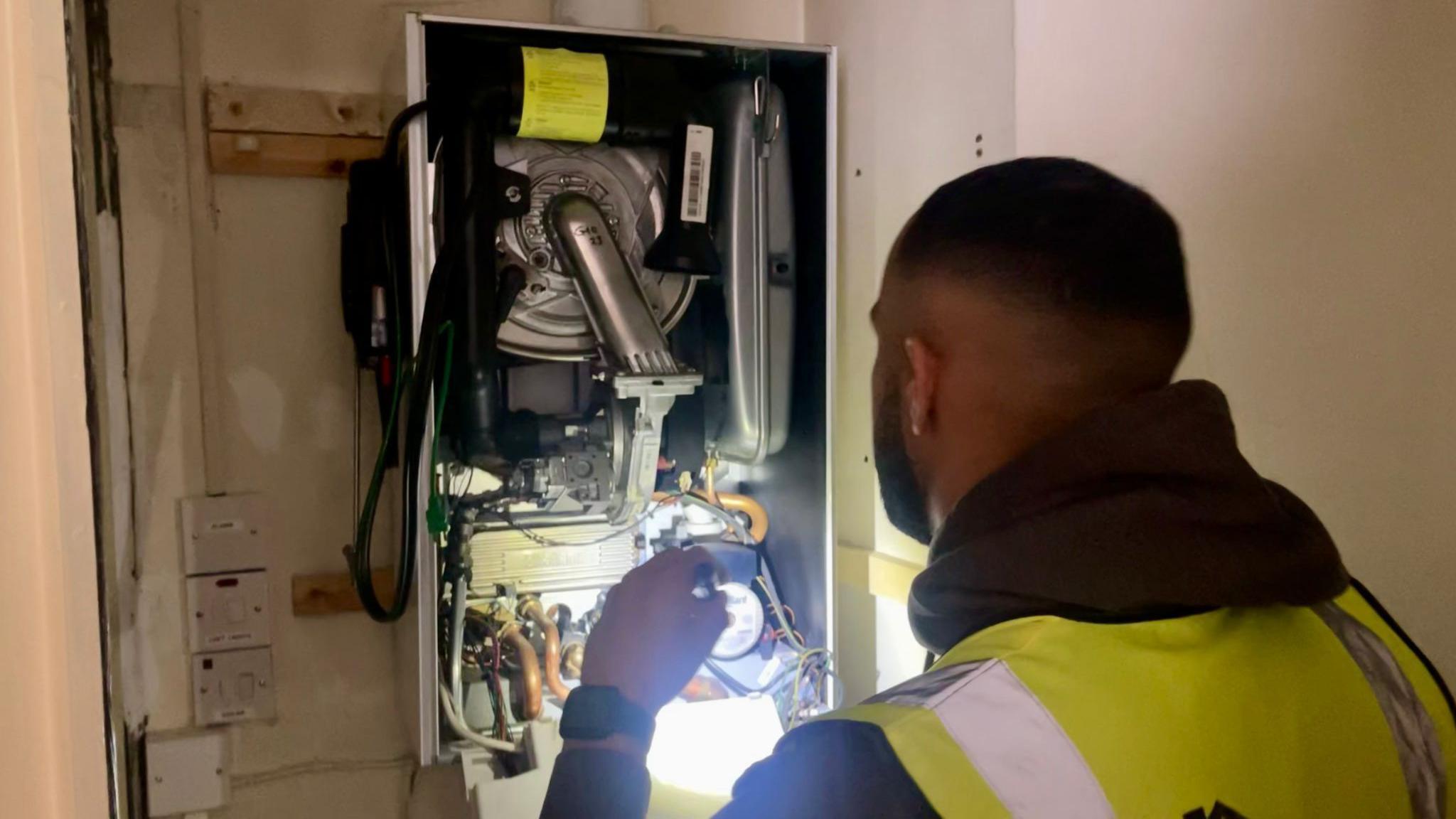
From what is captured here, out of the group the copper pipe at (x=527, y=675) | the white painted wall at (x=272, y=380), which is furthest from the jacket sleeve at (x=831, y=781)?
the white painted wall at (x=272, y=380)

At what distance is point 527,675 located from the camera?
1.40 m

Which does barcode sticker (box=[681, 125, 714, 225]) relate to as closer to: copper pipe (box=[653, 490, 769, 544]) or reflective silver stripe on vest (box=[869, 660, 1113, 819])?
copper pipe (box=[653, 490, 769, 544])

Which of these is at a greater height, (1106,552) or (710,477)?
(1106,552)

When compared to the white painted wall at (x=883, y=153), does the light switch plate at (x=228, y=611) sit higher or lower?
lower

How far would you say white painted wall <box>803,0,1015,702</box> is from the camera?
52.3 inches

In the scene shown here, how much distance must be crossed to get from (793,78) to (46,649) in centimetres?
121

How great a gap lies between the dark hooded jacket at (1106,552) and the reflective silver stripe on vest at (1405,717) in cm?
12

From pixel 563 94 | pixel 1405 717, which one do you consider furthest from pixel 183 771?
pixel 1405 717

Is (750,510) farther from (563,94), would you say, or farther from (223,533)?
(223,533)

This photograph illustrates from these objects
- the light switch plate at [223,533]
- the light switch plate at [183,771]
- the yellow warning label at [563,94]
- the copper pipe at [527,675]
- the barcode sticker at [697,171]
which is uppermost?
the yellow warning label at [563,94]

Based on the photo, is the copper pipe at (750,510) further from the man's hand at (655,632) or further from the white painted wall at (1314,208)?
the white painted wall at (1314,208)

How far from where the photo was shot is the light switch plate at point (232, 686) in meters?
1.61

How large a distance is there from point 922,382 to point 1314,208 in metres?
0.50

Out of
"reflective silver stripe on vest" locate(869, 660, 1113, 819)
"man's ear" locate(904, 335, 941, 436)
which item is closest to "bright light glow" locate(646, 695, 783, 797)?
"man's ear" locate(904, 335, 941, 436)
